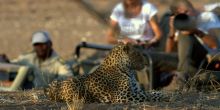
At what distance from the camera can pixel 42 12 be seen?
23938mm

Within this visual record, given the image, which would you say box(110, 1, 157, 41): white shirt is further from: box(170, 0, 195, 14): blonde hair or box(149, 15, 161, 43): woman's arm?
box(170, 0, 195, 14): blonde hair

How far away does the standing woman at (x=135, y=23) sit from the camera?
11508 mm

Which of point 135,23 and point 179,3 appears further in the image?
point 135,23

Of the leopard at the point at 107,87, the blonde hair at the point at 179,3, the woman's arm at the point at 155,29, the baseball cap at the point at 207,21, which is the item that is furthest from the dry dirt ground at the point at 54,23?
the leopard at the point at 107,87

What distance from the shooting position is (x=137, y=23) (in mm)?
11531

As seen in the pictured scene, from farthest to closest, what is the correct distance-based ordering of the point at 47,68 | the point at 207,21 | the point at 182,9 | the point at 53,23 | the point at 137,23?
the point at 53,23, the point at 137,23, the point at 47,68, the point at 207,21, the point at 182,9

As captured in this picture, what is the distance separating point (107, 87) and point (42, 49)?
339 cm

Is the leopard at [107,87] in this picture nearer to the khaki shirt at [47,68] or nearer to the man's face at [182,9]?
the man's face at [182,9]

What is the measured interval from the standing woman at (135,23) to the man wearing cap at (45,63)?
0.81 metres

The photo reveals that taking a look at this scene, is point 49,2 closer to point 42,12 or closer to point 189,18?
point 42,12

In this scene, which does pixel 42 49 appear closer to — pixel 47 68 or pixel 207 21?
pixel 47 68

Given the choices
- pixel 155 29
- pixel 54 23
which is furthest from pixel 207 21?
pixel 54 23

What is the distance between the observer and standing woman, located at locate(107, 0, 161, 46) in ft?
37.8

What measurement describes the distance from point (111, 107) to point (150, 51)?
339 cm
